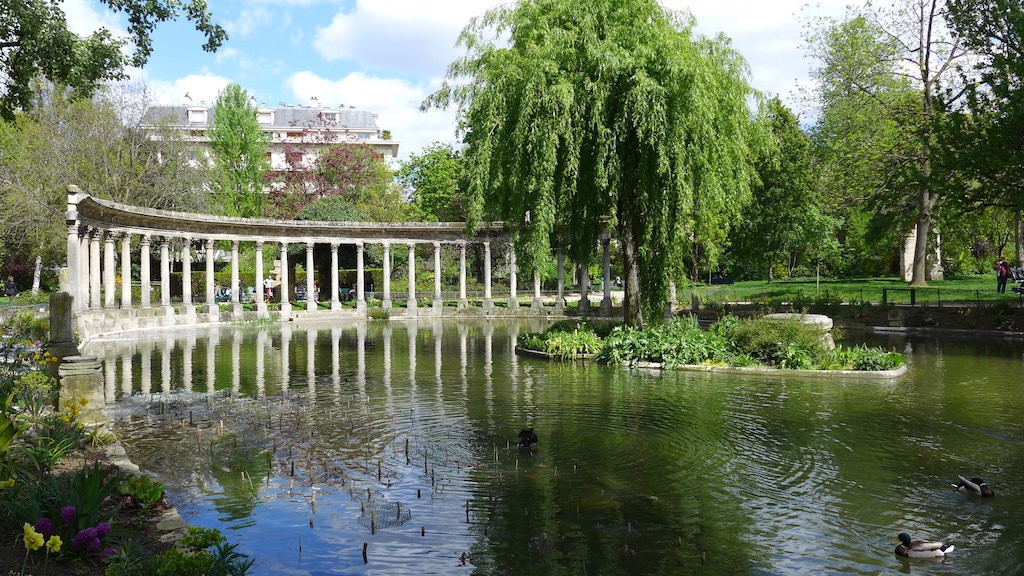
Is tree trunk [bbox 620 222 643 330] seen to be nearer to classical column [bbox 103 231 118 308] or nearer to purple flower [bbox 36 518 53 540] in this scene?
purple flower [bbox 36 518 53 540]

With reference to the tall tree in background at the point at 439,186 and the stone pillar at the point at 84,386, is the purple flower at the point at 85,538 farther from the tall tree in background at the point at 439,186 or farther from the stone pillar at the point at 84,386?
the tall tree in background at the point at 439,186

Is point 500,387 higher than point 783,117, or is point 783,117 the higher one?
point 783,117

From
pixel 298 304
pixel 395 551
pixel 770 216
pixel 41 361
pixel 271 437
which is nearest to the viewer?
pixel 395 551

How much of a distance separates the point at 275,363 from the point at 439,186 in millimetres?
39899

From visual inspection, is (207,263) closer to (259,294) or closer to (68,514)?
(259,294)

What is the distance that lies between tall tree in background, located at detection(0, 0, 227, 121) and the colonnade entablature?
424 inches

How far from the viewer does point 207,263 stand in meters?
40.4

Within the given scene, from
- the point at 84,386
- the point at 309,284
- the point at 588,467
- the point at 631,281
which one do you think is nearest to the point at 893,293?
the point at 631,281

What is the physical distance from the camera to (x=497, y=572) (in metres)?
6.84

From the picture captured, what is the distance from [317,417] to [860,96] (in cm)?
3405

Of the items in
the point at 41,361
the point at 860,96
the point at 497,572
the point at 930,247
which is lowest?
the point at 497,572

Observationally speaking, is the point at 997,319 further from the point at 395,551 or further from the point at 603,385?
the point at 395,551

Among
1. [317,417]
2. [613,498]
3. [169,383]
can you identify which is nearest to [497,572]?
[613,498]

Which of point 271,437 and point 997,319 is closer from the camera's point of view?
point 271,437
